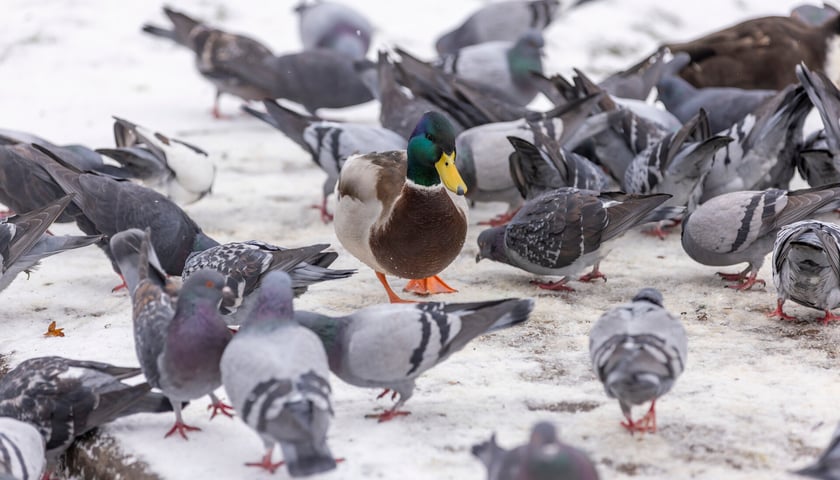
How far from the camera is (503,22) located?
32.2ft

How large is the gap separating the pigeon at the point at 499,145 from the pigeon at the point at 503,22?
372 centimetres

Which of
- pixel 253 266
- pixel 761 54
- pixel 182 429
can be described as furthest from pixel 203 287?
pixel 761 54

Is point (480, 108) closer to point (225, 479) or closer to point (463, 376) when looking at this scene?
point (463, 376)

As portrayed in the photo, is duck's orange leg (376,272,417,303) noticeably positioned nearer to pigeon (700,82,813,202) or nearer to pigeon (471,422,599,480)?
pigeon (700,82,813,202)

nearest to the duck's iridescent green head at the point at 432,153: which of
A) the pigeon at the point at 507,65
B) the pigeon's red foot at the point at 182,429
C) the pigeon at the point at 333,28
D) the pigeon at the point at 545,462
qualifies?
the pigeon's red foot at the point at 182,429

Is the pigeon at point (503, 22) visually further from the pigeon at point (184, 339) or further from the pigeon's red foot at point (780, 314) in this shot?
the pigeon at point (184, 339)

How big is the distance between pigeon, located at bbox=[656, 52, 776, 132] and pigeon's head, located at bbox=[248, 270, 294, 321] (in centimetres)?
441

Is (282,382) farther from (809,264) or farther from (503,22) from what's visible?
(503,22)

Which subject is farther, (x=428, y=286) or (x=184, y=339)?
(x=428, y=286)

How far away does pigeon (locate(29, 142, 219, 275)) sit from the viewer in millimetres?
5000

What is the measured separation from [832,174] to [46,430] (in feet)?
14.8

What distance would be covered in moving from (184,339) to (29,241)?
1647 mm

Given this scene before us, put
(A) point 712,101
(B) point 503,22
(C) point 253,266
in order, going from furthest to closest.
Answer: (B) point 503,22 < (A) point 712,101 < (C) point 253,266

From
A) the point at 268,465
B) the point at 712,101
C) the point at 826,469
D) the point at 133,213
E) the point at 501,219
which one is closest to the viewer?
the point at 826,469
